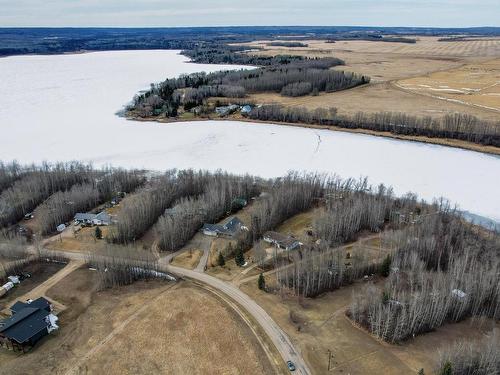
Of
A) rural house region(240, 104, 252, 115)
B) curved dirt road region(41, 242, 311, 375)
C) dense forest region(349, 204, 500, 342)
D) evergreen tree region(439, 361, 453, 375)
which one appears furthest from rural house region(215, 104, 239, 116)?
evergreen tree region(439, 361, 453, 375)

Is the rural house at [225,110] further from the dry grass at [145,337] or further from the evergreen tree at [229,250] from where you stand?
the dry grass at [145,337]

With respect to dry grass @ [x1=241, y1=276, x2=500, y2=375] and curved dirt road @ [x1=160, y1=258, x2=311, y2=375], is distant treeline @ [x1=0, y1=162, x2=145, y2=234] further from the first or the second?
dry grass @ [x1=241, y1=276, x2=500, y2=375]

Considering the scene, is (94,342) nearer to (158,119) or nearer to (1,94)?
(158,119)

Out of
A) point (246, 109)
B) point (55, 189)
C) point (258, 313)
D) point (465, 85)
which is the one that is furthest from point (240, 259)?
point (465, 85)

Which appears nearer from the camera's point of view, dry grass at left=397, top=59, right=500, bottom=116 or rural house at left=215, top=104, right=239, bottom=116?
rural house at left=215, top=104, right=239, bottom=116

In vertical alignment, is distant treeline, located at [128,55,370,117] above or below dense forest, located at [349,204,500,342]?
above

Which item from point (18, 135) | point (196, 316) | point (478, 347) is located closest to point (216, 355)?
point (196, 316)
